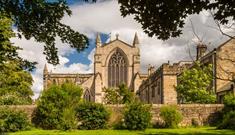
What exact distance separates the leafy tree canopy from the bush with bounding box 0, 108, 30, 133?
29820mm

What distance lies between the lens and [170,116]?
1527 inches

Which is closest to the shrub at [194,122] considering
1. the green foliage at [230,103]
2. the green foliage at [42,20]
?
the green foliage at [230,103]

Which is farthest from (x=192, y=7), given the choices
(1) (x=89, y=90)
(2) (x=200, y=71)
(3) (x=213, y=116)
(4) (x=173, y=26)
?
(1) (x=89, y=90)

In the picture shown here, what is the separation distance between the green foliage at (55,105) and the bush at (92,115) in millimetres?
784

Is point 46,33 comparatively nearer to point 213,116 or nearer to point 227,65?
point 213,116

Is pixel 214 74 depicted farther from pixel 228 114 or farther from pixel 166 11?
pixel 166 11

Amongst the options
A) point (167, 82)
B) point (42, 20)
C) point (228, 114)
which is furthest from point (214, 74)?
point (42, 20)

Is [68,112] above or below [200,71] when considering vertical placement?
below

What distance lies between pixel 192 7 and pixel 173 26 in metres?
0.54

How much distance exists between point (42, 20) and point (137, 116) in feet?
93.7

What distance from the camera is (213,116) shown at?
4116 centimetres

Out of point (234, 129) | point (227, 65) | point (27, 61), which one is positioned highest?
point (227, 65)

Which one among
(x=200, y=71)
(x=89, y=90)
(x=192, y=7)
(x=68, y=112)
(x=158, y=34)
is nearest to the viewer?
(x=192, y=7)

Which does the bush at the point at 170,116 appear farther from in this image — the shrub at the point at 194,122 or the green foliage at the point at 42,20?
the green foliage at the point at 42,20
